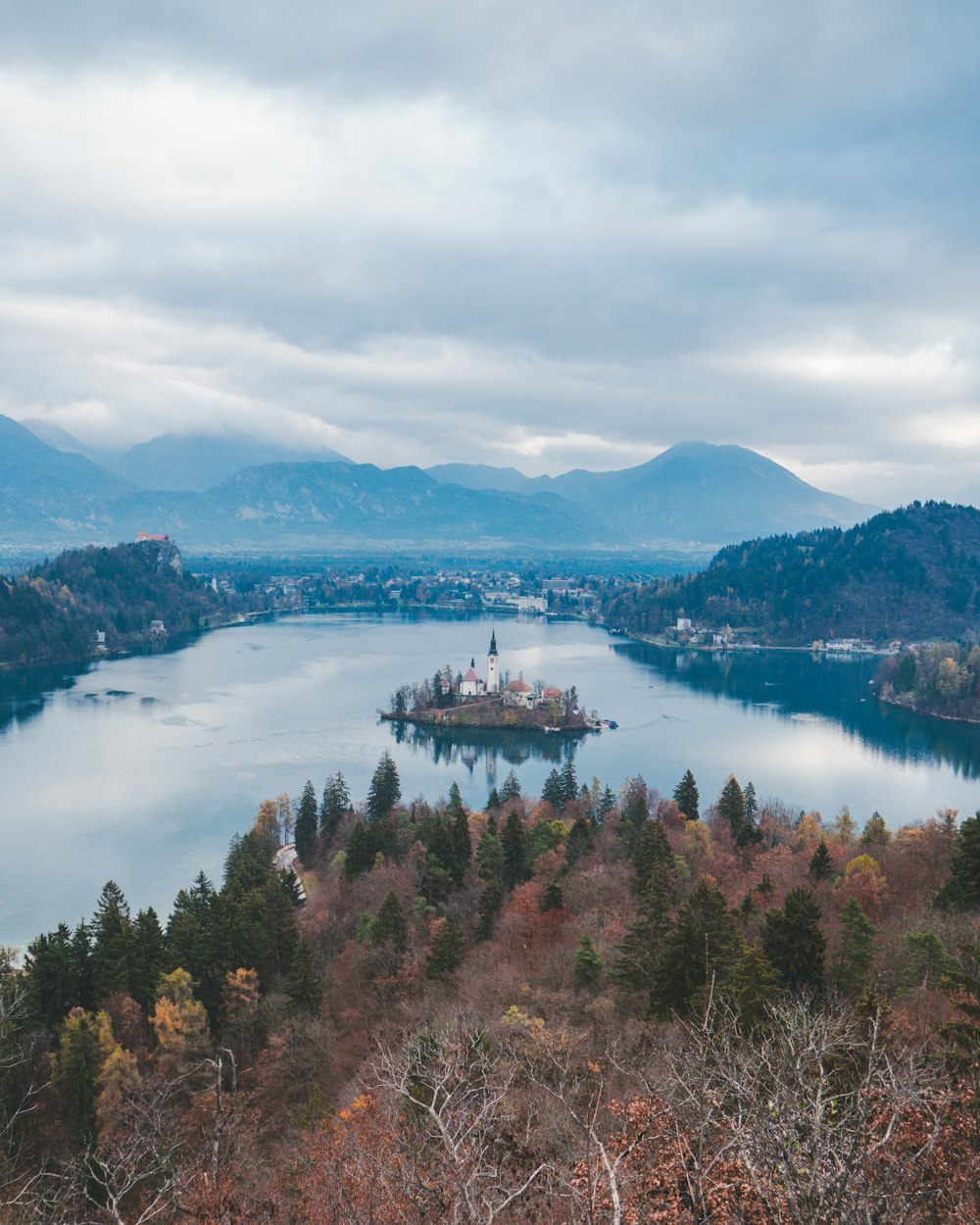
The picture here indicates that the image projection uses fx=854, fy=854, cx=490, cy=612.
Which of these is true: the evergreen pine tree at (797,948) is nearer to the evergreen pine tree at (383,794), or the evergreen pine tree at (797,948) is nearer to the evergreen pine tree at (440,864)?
the evergreen pine tree at (440,864)

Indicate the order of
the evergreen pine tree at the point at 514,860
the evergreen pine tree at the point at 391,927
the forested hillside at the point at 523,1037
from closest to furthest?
the forested hillside at the point at 523,1037
the evergreen pine tree at the point at 391,927
the evergreen pine tree at the point at 514,860

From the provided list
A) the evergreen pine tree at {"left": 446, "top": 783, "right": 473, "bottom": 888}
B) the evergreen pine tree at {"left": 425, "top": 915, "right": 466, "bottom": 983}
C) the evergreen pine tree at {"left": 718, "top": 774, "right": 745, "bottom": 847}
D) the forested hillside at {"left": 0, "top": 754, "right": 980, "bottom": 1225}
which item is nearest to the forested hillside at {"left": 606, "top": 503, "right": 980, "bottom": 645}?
the evergreen pine tree at {"left": 718, "top": 774, "right": 745, "bottom": 847}

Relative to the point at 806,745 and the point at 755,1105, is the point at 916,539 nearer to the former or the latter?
the point at 806,745

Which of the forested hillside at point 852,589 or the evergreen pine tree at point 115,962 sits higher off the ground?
the forested hillside at point 852,589

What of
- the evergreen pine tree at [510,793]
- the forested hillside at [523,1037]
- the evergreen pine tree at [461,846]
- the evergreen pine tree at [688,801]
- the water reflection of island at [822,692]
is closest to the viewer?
the forested hillside at [523,1037]

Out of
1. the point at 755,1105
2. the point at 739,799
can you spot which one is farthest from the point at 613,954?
the point at 739,799

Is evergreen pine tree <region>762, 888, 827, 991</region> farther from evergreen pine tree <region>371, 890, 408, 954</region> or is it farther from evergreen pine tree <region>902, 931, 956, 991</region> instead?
evergreen pine tree <region>371, 890, 408, 954</region>

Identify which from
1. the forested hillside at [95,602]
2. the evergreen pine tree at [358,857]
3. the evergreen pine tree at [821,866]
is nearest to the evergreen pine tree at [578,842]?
the evergreen pine tree at [358,857]
